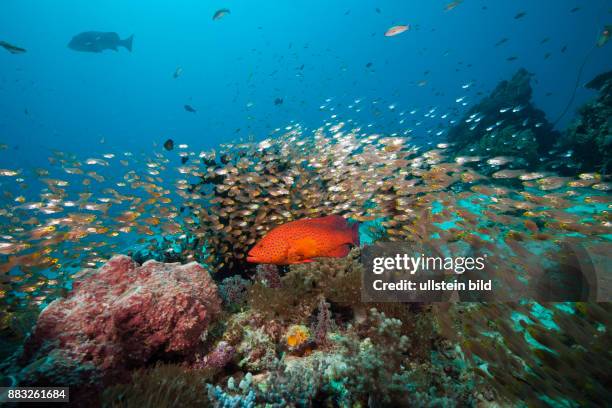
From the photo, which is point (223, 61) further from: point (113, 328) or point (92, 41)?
point (113, 328)

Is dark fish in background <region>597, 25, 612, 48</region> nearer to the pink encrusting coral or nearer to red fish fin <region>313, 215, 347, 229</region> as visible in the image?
red fish fin <region>313, 215, 347, 229</region>

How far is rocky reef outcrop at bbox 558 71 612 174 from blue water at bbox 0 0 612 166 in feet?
229

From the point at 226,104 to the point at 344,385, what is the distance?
488ft

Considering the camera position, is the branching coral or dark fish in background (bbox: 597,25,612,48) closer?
the branching coral

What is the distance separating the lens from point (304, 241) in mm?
3826

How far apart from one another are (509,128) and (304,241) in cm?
1926

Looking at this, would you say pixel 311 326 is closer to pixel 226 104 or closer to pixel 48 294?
pixel 48 294

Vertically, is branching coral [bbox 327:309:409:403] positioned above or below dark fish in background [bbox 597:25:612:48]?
below

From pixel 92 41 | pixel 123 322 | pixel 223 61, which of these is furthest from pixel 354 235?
pixel 223 61

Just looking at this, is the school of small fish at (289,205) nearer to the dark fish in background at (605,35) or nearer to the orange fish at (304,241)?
the orange fish at (304,241)

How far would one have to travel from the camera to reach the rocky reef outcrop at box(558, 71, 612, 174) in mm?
13400

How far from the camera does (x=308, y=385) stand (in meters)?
2.89

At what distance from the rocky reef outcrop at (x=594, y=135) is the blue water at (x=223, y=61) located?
69.9 m

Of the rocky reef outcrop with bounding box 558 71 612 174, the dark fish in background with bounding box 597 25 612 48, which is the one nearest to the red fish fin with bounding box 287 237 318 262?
the dark fish in background with bounding box 597 25 612 48
